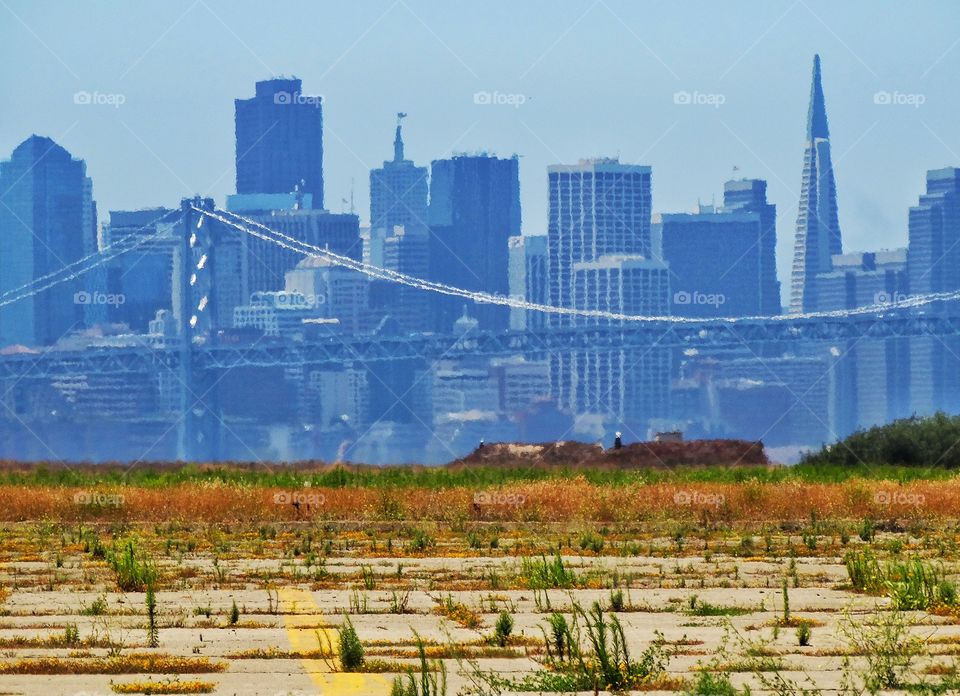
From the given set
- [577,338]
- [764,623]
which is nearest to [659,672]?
[764,623]

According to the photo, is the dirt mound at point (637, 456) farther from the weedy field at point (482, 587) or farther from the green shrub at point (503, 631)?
the green shrub at point (503, 631)

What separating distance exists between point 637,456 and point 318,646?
40805 mm

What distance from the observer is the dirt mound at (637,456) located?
177 feet

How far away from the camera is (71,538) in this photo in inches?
1062

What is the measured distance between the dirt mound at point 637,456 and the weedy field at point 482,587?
16317 millimetres

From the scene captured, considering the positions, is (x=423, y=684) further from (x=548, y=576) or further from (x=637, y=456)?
(x=637, y=456)

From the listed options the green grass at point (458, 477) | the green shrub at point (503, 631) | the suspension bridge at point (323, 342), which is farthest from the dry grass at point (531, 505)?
the suspension bridge at point (323, 342)

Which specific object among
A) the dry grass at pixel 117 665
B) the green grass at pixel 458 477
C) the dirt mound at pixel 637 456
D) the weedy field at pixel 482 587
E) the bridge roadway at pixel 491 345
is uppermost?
the bridge roadway at pixel 491 345

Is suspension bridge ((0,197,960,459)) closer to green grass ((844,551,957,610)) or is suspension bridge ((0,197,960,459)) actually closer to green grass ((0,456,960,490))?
green grass ((0,456,960,490))

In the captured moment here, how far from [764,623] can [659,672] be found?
3584 millimetres

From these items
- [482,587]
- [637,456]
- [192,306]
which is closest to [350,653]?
[482,587]

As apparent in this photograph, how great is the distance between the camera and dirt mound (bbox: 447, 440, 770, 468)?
53.8 metres

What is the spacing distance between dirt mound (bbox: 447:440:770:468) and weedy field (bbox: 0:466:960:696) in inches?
642

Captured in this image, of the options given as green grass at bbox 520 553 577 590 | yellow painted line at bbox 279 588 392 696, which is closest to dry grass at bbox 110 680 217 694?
yellow painted line at bbox 279 588 392 696
